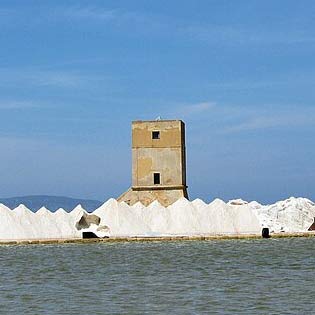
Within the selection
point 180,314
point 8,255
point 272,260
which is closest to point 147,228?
point 8,255

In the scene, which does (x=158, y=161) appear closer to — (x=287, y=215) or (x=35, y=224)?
(x=287, y=215)

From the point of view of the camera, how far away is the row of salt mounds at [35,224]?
130 ft

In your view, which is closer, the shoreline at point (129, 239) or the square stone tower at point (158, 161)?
the shoreline at point (129, 239)

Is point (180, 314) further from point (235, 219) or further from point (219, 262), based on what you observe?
point (235, 219)

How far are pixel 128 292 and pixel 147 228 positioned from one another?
23.8 metres

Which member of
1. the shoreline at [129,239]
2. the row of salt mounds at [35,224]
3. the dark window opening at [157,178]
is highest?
the dark window opening at [157,178]

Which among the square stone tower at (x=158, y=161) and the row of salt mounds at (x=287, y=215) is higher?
the square stone tower at (x=158, y=161)

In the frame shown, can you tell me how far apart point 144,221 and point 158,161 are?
4880 millimetres

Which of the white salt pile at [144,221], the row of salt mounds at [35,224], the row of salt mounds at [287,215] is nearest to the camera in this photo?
the row of salt mounds at [35,224]

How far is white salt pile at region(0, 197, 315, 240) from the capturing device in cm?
4000

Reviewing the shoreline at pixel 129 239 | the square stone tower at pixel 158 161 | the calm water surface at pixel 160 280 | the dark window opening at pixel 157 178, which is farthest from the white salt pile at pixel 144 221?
the calm water surface at pixel 160 280

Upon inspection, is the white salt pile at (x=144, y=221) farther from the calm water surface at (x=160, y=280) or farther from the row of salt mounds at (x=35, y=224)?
the calm water surface at (x=160, y=280)

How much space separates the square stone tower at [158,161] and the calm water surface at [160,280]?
42.5 ft

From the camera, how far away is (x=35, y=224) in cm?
4056
